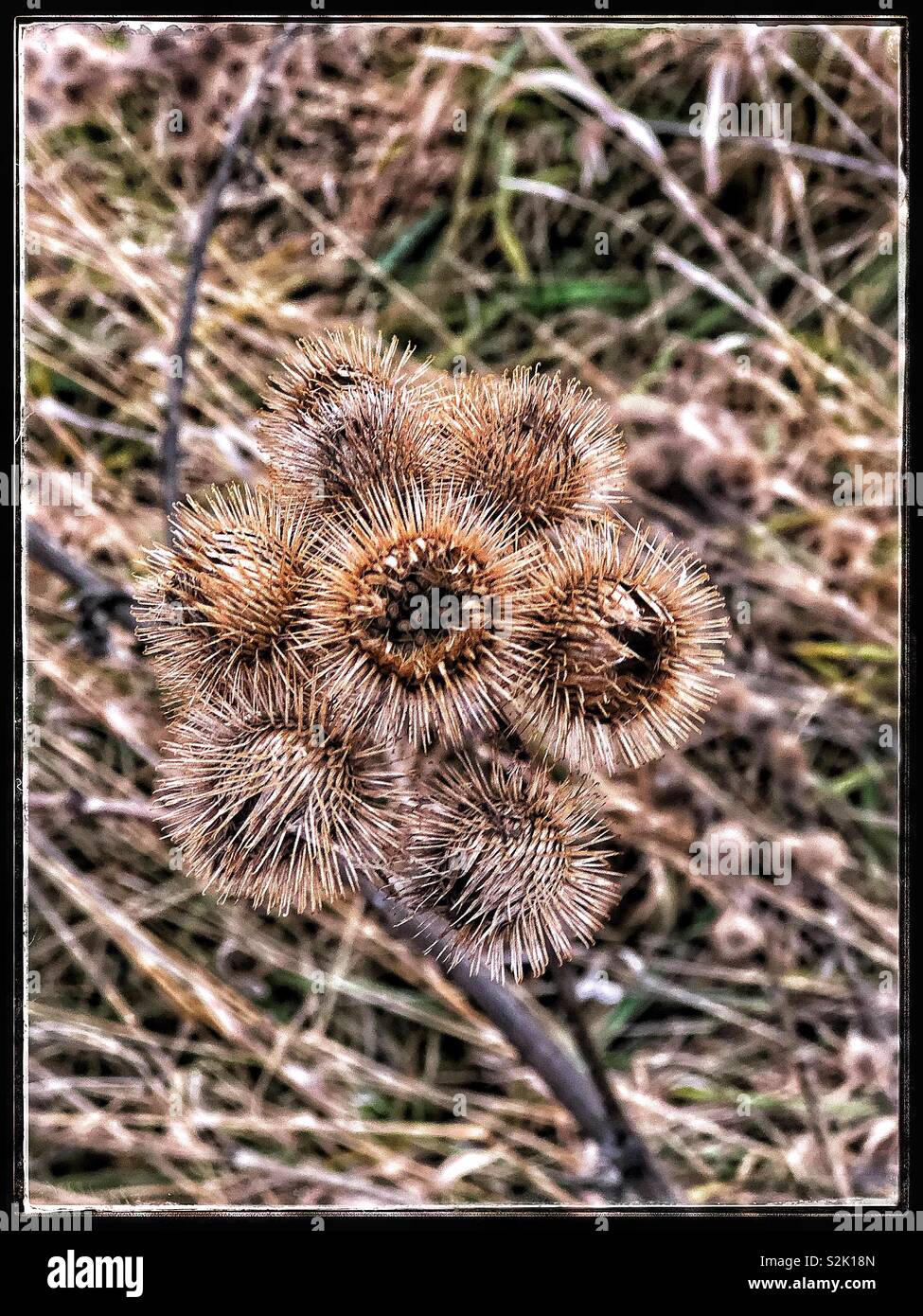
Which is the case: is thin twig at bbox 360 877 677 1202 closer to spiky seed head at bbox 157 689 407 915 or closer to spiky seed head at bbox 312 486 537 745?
spiky seed head at bbox 157 689 407 915

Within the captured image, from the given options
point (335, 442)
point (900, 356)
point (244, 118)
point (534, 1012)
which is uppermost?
point (244, 118)

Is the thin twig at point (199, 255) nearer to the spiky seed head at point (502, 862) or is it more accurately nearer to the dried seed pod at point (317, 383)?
the dried seed pod at point (317, 383)

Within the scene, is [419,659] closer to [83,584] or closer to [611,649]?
[611,649]

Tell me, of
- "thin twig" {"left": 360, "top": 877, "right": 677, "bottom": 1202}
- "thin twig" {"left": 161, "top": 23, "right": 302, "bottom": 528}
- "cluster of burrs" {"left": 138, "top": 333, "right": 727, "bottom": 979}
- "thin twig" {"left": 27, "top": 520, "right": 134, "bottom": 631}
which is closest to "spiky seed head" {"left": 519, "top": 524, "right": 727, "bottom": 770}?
"cluster of burrs" {"left": 138, "top": 333, "right": 727, "bottom": 979}
